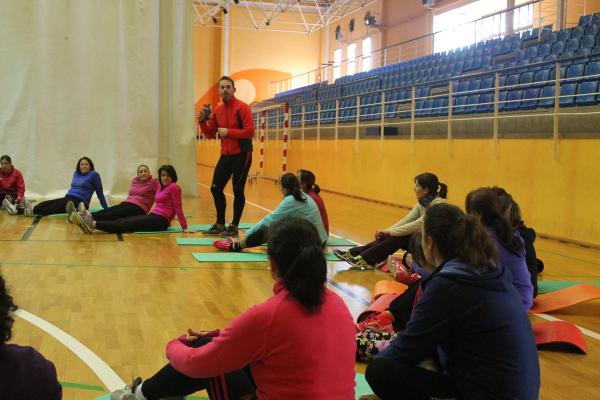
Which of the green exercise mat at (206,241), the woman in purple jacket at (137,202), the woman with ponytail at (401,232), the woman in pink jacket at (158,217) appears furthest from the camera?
the woman in purple jacket at (137,202)

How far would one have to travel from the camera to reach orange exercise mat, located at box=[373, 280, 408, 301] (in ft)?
13.8

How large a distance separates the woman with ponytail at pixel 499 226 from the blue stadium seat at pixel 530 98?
577cm

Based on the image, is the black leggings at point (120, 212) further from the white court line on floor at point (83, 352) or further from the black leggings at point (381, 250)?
the white court line on floor at point (83, 352)

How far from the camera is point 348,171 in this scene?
505 inches

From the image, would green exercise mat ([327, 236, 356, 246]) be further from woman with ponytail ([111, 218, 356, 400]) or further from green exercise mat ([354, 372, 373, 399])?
woman with ponytail ([111, 218, 356, 400])

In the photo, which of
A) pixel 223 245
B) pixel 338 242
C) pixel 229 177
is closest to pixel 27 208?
pixel 229 177

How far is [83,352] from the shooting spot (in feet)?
9.93

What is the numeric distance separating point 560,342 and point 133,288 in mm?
2610

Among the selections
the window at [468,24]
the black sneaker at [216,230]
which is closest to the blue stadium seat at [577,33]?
the window at [468,24]

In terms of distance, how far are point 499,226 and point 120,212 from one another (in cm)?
497

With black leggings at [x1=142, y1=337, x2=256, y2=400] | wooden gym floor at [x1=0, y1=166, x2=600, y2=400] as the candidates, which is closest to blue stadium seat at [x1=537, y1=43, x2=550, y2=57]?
wooden gym floor at [x1=0, y1=166, x2=600, y2=400]

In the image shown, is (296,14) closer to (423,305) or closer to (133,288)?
(133,288)

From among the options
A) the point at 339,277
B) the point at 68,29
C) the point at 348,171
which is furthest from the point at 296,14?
the point at 339,277

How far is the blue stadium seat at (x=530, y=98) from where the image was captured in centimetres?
869
